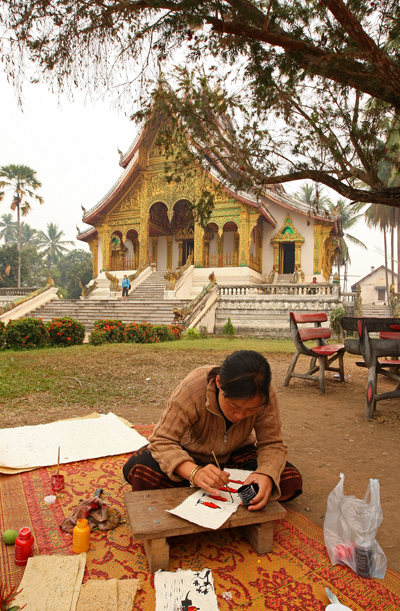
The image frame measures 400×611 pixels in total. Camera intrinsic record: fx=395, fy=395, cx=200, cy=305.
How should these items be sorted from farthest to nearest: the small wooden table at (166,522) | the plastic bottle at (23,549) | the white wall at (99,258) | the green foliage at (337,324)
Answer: the white wall at (99,258), the green foliage at (337,324), the plastic bottle at (23,549), the small wooden table at (166,522)

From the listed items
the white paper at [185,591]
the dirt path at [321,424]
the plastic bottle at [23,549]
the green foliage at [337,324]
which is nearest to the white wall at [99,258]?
the green foliage at [337,324]

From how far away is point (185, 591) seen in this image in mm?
1661

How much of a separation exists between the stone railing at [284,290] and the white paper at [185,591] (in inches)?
519

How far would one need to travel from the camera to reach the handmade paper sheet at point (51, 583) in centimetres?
157

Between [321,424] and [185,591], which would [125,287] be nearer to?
[321,424]

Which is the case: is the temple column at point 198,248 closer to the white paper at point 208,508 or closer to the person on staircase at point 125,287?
the person on staircase at point 125,287

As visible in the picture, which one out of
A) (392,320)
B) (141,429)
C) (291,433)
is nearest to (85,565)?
(141,429)

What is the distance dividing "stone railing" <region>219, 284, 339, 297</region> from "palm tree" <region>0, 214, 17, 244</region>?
51944 mm

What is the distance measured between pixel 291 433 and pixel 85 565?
2.43m

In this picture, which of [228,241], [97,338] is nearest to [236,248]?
[228,241]

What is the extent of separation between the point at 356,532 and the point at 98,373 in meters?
5.37

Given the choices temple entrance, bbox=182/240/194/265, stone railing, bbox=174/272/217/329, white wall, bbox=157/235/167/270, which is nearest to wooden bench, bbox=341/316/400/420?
stone railing, bbox=174/272/217/329

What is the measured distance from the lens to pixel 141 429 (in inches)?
152

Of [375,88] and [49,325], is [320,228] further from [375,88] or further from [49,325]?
[375,88]
